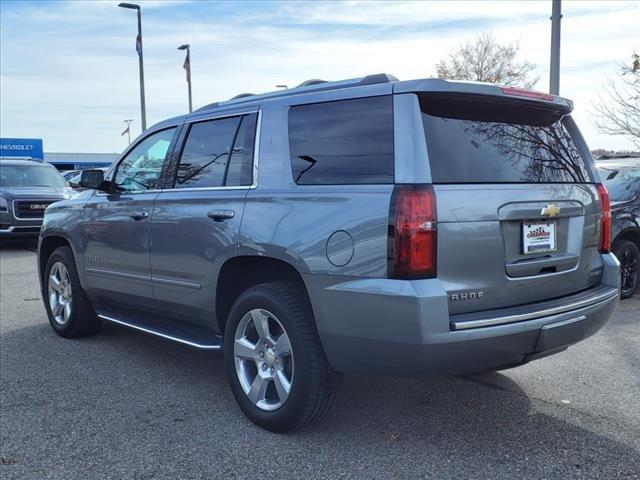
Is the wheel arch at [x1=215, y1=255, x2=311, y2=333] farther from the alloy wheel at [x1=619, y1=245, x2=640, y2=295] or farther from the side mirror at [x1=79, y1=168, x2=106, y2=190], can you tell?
the alloy wheel at [x1=619, y1=245, x2=640, y2=295]

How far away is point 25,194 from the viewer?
1302 centimetres

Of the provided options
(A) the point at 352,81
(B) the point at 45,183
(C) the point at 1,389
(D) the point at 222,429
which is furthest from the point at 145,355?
(B) the point at 45,183

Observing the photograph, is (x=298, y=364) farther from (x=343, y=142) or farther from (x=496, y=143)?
(x=496, y=143)

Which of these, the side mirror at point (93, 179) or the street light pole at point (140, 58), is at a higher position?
the street light pole at point (140, 58)

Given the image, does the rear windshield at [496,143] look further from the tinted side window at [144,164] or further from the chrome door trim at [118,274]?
the chrome door trim at [118,274]

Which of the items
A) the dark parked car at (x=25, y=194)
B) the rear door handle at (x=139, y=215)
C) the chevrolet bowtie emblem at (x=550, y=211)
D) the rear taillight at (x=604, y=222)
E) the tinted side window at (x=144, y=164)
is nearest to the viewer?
the chevrolet bowtie emblem at (x=550, y=211)

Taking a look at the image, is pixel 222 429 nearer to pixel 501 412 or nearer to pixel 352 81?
pixel 501 412

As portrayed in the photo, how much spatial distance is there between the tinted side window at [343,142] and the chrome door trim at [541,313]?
0.79 metres

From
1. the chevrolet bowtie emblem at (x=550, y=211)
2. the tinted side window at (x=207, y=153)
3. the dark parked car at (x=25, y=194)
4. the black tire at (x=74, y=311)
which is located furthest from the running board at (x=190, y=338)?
the dark parked car at (x=25, y=194)

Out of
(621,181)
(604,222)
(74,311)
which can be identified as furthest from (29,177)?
(604,222)

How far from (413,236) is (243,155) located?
1518 millimetres

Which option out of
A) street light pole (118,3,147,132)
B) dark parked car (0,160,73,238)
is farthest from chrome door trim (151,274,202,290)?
street light pole (118,3,147,132)

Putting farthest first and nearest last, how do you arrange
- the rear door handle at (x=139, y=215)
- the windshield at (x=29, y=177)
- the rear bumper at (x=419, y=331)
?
the windshield at (x=29, y=177) → the rear door handle at (x=139, y=215) → the rear bumper at (x=419, y=331)

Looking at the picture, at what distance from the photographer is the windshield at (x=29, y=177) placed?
45.5 ft
